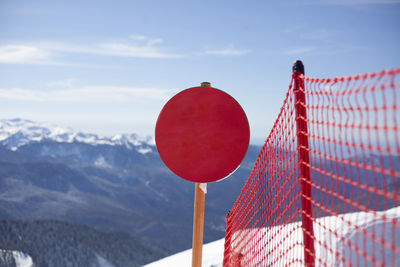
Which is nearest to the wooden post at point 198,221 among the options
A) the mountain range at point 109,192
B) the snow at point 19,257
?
the snow at point 19,257

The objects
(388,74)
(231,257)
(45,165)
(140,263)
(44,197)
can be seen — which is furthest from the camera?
(45,165)

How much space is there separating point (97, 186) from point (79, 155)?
52.3 metres

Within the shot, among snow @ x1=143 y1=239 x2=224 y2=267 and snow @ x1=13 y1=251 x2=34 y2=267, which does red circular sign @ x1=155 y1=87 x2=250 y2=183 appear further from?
snow @ x1=13 y1=251 x2=34 y2=267

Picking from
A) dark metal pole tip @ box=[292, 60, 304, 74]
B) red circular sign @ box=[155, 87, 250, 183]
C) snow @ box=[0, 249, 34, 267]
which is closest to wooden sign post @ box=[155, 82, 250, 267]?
red circular sign @ box=[155, 87, 250, 183]

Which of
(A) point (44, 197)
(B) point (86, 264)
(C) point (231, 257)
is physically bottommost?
(A) point (44, 197)

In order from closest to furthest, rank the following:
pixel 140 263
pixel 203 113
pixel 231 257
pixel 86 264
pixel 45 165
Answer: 1. pixel 203 113
2. pixel 231 257
3. pixel 86 264
4. pixel 140 263
5. pixel 45 165

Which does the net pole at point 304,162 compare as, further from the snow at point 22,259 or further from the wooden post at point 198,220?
the snow at point 22,259

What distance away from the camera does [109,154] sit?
17662 cm

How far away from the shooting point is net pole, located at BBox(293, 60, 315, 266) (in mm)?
2355

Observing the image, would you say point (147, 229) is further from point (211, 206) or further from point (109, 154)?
point (109, 154)

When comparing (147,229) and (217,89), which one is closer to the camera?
(217,89)

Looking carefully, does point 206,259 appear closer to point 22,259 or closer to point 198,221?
point 198,221

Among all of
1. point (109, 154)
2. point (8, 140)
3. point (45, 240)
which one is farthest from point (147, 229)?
point (8, 140)

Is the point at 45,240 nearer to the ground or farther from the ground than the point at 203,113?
nearer to the ground
